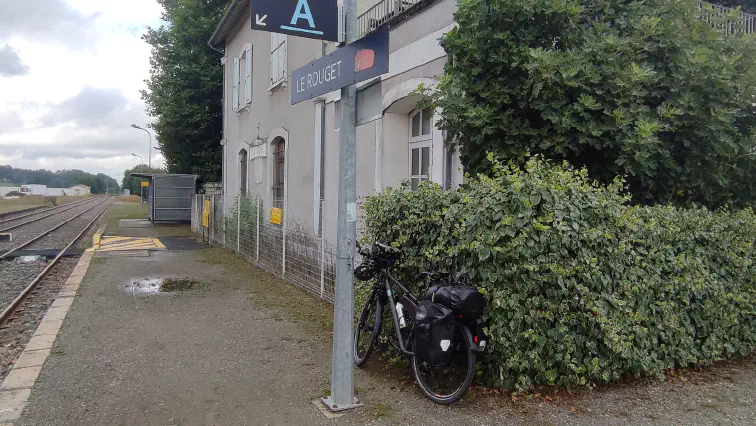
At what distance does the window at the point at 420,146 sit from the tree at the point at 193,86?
1672 centimetres

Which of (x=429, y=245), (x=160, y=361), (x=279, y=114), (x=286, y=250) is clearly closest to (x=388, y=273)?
(x=429, y=245)

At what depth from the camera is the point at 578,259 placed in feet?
13.4

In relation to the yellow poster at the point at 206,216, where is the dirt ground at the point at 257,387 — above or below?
below

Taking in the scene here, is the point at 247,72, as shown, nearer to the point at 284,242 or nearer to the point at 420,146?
the point at 284,242

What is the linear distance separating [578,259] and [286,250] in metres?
6.41

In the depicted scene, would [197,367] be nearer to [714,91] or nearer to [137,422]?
[137,422]

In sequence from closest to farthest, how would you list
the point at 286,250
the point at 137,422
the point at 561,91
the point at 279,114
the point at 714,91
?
the point at 137,422
the point at 561,91
the point at 714,91
the point at 286,250
the point at 279,114

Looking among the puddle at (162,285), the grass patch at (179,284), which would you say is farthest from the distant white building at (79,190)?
the grass patch at (179,284)

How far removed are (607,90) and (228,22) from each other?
1378cm

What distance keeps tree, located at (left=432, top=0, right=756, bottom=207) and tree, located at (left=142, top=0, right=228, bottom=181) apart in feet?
62.7

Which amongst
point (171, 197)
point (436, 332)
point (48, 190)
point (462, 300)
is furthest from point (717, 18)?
point (48, 190)

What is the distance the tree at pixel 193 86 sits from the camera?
75.8 ft

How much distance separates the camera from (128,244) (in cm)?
1692

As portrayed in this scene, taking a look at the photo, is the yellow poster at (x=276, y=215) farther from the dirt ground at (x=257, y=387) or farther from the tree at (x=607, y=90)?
the tree at (x=607, y=90)
